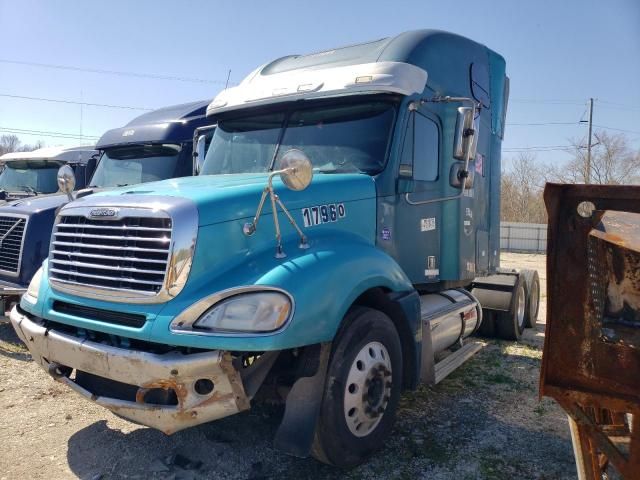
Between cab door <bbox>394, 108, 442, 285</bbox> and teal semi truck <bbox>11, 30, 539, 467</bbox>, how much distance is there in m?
0.02

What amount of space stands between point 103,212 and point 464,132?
2.98 metres

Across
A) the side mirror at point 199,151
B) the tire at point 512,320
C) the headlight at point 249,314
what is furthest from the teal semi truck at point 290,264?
the tire at point 512,320

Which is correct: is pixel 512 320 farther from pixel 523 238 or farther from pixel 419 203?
pixel 523 238

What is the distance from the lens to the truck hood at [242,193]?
330cm

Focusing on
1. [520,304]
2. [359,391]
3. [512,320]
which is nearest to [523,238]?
[520,304]

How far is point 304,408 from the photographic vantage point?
315 cm

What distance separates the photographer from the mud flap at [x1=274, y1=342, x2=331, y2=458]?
10.1ft

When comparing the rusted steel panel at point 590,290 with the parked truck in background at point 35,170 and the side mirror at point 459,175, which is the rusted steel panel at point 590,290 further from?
the parked truck in background at point 35,170

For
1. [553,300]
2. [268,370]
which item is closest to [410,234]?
[268,370]

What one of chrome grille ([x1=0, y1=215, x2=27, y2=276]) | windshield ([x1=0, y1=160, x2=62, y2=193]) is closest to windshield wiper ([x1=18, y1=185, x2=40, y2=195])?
windshield ([x1=0, y1=160, x2=62, y2=193])

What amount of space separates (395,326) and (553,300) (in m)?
1.88

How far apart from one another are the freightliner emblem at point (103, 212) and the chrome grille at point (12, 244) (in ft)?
11.3

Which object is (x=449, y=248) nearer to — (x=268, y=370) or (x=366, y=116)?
(x=366, y=116)

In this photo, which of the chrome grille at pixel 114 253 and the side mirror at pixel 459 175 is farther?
the side mirror at pixel 459 175
